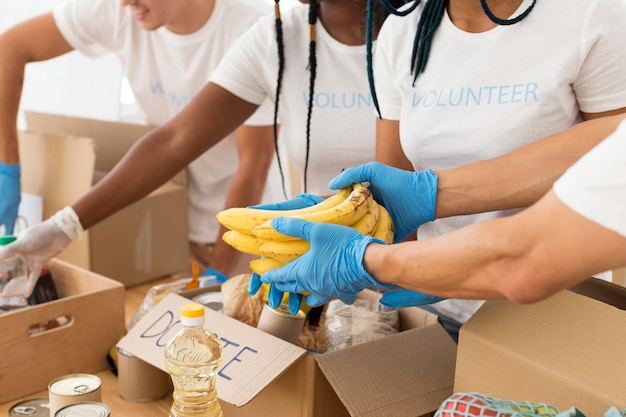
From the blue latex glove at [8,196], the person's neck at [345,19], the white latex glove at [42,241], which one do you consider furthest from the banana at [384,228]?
the blue latex glove at [8,196]

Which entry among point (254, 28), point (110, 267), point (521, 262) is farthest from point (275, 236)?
point (110, 267)

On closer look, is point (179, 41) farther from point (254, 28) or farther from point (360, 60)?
point (360, 60)

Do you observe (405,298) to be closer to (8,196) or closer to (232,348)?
(232,348)

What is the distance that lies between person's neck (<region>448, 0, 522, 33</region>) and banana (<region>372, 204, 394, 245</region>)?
430 millimetres

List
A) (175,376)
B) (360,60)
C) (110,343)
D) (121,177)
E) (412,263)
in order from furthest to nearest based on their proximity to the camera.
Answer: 1. (121,177)
2. (360,60)
3. (110,343)
4. (175,376)
5. (412,263)

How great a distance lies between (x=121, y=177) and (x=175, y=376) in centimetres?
80

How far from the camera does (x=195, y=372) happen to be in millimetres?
1028

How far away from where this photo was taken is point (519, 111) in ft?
4.08

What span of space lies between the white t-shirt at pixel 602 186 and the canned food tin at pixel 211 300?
79 centimetres

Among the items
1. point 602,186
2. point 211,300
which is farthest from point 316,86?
point 602,186

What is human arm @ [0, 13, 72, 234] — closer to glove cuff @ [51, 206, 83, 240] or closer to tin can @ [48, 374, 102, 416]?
glove cuff @ [51, 206, 83, 240]

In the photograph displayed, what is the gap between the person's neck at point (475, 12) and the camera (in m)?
1.26

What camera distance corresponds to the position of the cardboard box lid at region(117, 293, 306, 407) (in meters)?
1.02

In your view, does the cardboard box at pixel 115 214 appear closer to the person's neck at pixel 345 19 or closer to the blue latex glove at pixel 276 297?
the person's neck at pixel 345 19
